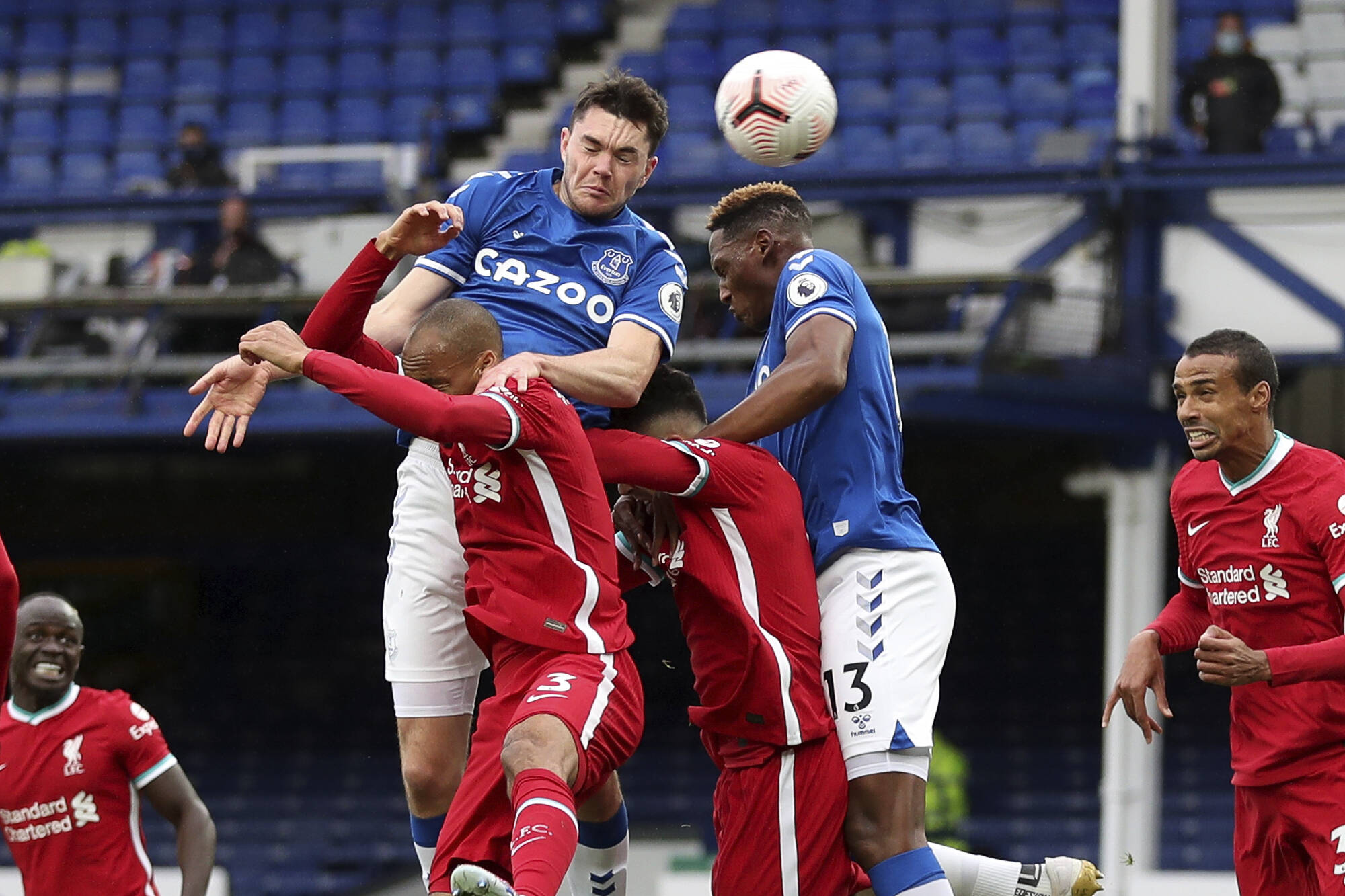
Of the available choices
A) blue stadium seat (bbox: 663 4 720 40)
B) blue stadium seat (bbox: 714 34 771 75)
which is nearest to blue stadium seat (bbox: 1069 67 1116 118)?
blue stadium seat (bbox: 714 34 771 75)

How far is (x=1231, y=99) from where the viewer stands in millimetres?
11867

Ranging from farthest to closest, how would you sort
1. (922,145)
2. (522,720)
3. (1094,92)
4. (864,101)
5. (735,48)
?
(735,48), (864,101), (1094,92), (922,145), (522,720)

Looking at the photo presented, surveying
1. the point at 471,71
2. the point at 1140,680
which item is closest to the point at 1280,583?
the point at 1140,680

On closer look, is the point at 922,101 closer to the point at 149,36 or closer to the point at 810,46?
the point at 810,46

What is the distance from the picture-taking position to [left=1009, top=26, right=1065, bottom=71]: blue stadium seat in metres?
14.5

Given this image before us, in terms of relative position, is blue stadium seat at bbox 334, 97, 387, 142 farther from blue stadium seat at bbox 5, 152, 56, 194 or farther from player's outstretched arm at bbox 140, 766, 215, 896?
player's outstretched arm at bbox 140, 766, 215, 896

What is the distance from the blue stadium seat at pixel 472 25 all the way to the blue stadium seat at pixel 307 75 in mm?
1177

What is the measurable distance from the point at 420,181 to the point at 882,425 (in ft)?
28.8

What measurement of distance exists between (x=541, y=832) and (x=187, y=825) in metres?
2.64

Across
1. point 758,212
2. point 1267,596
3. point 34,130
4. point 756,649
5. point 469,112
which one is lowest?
point 756,649

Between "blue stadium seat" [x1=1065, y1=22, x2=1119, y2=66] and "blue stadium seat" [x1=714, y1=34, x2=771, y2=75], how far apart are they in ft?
8.25

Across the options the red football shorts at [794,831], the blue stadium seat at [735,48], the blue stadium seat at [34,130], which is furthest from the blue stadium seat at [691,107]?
the red football shorts at [794,831]

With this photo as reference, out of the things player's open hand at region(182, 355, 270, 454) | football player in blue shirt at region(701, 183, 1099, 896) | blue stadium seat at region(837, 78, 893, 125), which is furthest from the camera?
blue stadium seat at region(837, 78, 893, 125)

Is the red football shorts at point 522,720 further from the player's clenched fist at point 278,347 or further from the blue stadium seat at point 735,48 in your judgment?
the blue stadium seat at point 735,48
